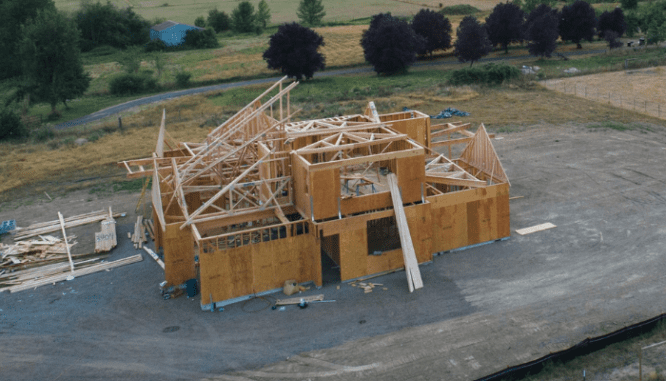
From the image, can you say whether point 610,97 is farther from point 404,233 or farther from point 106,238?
point 106,238

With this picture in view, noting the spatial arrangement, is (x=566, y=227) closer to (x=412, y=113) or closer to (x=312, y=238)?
(x=412, y=113)

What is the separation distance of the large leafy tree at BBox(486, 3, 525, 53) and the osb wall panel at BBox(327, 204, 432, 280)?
60451mm

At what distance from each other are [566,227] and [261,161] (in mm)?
14191

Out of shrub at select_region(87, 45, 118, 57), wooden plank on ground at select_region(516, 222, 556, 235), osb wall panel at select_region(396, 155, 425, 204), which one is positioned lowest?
wooden plank on ground at select_region(516, 222, 556, 235)

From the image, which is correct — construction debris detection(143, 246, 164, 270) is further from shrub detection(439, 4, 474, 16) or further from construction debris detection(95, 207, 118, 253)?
shrub detection(439, 4, 474, 16)

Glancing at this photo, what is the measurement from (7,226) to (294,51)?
39.9 meters

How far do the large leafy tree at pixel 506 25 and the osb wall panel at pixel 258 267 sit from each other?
63.6 m

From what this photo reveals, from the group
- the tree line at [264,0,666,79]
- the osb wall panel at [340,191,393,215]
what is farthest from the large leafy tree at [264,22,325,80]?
the osb wall panel at [340,191,393,215]

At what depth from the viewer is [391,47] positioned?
68.2 metres

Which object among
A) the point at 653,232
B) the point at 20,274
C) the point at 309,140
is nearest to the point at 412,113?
the point at 309,140

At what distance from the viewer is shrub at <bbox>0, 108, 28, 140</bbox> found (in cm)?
4803

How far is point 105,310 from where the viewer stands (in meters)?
22.5

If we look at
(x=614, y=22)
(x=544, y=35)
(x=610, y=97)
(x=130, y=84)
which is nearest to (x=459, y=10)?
(x=614, y=22)

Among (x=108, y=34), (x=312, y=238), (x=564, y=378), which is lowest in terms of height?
(x=564, y=378)
